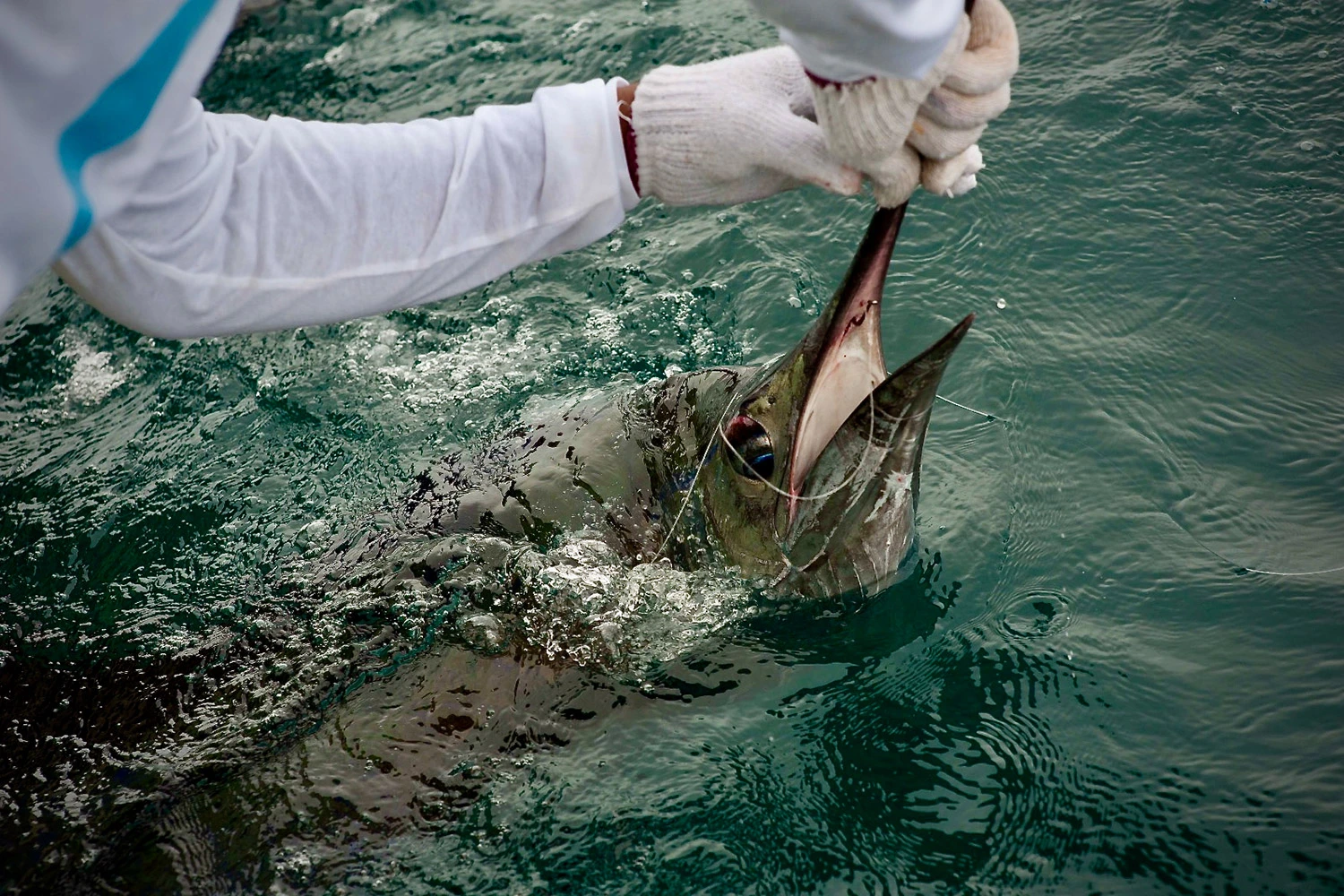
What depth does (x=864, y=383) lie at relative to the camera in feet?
7.66

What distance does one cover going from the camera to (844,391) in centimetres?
233

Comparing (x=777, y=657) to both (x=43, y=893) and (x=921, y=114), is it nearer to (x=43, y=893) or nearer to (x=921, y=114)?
(x=921, y=114)

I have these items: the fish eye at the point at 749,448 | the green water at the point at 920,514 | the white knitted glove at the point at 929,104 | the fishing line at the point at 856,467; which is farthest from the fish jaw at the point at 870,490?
the white knitted glove at the point at 929,104

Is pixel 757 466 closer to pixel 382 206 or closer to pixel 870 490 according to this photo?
pixel 870 490

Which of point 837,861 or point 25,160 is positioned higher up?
point 25,160

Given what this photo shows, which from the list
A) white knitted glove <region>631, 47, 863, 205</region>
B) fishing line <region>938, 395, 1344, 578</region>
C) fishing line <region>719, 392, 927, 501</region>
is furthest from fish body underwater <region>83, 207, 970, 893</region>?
fishing line <region>938, 395, 1344, 578</region>

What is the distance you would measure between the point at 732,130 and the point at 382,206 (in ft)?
2.25

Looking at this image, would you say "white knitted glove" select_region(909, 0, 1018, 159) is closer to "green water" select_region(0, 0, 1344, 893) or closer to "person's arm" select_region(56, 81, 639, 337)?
"person's arm" select_region(56, 81, 639, 337)

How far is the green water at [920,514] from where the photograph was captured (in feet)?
7.99

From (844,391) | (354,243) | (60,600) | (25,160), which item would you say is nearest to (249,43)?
(60,600)

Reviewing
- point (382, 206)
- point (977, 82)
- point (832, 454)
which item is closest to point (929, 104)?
point (977, 82)

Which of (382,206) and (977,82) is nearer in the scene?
(977,82)

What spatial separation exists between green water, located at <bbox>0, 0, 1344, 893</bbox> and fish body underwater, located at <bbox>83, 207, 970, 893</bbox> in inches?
2.3

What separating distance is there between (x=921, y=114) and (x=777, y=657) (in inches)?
56.4
